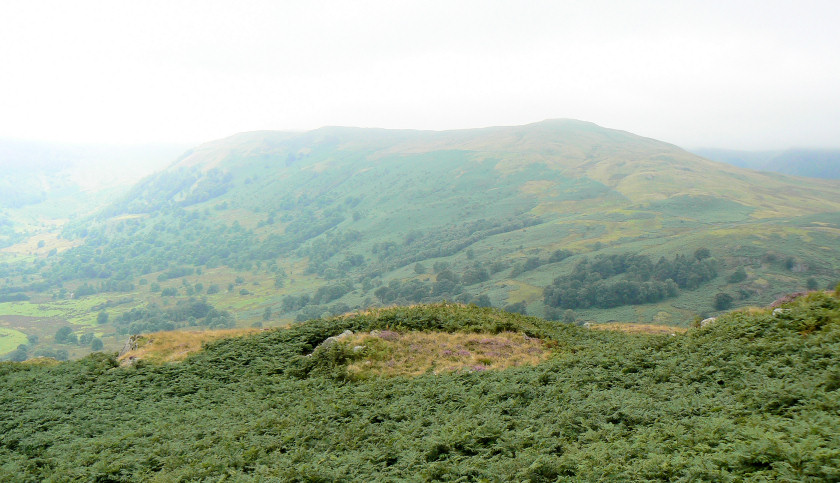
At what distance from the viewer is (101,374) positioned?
24.2 meters

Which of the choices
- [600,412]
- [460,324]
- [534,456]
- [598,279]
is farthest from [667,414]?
[598,279]

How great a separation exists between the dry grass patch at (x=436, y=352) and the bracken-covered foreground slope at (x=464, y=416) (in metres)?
1.05

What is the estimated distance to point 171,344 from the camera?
2948cm

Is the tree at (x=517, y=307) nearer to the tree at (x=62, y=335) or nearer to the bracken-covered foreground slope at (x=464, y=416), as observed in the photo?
the bracken-covered foreground slope at (x=464, y=416)

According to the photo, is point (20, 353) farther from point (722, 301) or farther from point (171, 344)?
point (722, 301)

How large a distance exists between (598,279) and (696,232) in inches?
2712

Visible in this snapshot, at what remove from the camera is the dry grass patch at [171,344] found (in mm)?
27359

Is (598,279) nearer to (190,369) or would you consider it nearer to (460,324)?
(460,324)

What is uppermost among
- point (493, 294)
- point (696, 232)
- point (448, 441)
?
point (448, 441)

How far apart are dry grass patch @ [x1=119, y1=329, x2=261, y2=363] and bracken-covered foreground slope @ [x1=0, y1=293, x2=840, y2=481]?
2.09 meters

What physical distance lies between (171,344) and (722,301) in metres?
138

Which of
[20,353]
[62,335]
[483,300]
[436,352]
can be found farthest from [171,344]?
[62,335]

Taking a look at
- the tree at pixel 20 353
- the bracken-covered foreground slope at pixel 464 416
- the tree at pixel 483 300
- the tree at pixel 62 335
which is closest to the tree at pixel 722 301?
the tree at pixel 483 300

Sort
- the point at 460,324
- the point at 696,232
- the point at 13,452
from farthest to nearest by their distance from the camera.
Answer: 1. the point at 696,232
2. the point at 460,324
3. the point at 13,452
